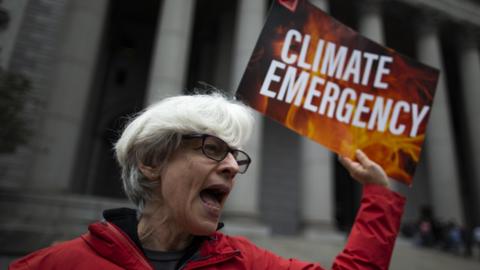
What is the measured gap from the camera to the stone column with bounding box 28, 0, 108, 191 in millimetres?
12645

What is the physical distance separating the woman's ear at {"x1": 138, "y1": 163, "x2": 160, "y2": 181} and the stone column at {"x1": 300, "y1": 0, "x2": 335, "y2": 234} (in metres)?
14.5

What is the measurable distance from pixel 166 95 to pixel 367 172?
938 centimetres

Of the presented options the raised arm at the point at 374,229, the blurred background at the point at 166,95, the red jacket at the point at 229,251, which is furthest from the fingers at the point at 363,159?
the blurred background at the point at 166,95

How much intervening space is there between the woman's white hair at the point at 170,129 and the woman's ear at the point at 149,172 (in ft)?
0.09

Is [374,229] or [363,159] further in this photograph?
[363,159]

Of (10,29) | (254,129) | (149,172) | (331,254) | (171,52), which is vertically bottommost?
(331,254)

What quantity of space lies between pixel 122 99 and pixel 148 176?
2280 centimetres

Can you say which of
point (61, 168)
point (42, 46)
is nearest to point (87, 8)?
point (42, 46)

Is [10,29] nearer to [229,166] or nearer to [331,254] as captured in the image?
[229,166]

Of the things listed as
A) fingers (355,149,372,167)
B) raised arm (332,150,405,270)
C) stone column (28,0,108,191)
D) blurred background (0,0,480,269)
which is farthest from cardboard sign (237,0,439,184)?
stone column (28,0,108,191)

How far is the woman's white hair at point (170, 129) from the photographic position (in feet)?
6.43

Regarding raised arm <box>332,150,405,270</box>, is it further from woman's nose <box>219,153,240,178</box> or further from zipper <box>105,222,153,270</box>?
zipper <box>105,222,153,270</box>

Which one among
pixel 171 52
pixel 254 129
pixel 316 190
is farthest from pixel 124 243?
pixel 316 190

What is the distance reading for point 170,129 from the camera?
1.97 meters
